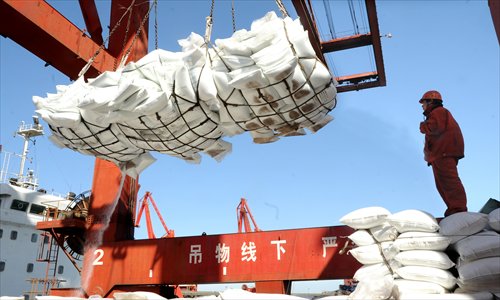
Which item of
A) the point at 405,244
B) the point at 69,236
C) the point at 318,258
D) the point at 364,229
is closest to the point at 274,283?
the point at 318,258

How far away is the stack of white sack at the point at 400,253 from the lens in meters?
4.55

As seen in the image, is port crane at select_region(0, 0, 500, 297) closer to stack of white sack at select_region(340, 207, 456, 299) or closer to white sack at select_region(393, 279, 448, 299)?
stack of white sack at select_region(340, 207, 456, 299)

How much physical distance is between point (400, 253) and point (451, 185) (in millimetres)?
1308

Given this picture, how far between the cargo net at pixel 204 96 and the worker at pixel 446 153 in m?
1.54

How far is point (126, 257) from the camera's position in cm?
999

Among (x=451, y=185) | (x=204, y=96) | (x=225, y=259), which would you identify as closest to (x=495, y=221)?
(x=451, y=185)

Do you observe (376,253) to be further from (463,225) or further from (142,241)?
(142,241)

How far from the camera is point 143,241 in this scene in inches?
390

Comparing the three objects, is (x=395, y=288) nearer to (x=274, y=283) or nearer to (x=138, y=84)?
(x=138, y=84)

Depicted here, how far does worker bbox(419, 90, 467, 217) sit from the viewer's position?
561 centimetres

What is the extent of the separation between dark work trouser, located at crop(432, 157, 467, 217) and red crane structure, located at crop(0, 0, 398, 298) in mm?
2693

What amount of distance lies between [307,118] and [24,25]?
270 inches

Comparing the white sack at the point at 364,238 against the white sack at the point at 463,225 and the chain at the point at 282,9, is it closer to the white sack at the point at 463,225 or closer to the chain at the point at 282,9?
the white sack at the point at 463,225

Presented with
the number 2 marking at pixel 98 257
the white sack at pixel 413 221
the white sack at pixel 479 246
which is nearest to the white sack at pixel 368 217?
the white sack at pixel 413 221
